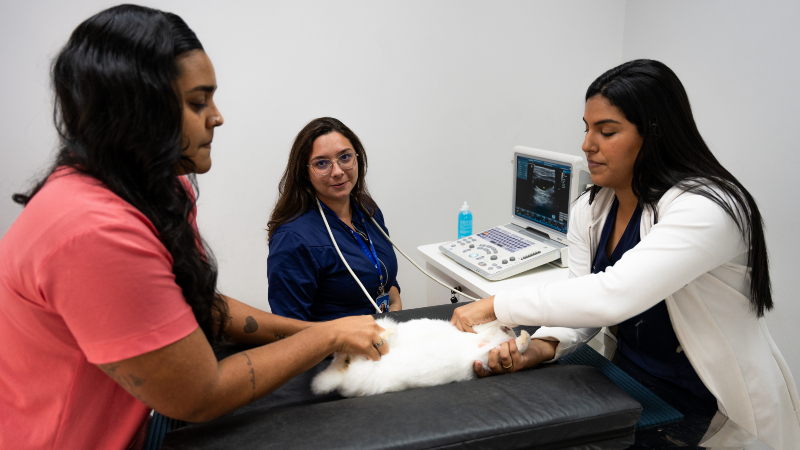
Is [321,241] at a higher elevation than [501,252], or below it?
higher

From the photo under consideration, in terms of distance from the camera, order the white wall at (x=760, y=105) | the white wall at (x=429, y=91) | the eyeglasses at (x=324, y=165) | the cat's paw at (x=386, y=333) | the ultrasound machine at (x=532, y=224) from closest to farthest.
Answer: the cat's paw at (x=386, y=333)
the eyeglasses at (x=324, y=165)
the ultrasound machine at (x=532, y=224)
the white wall at (x=760, y=105)
the white wall at (x=429, y=91)

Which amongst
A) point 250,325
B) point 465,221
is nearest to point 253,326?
point 250,325

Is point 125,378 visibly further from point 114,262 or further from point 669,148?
point 669,148

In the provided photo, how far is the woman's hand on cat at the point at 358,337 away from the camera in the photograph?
1.09 meters

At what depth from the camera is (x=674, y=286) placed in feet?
3.53

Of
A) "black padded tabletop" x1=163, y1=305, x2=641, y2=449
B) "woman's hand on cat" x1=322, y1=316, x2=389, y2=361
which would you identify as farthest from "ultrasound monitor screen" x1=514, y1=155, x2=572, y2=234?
"woman's hand on cat" x1=322, y1=316, x2=389, y2=361

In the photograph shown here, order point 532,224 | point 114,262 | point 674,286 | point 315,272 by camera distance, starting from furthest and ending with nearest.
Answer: point 532,224 → point 315,272 → point 674,286 → point 114,262

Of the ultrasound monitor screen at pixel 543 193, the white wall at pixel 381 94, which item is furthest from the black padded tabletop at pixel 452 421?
the white wall at pixel 381 94

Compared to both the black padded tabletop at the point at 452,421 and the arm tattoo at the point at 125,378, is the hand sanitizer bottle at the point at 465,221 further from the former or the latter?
the arm tattoo at the point at 125,378

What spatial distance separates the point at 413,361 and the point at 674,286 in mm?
610

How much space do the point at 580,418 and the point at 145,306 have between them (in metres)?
0.80

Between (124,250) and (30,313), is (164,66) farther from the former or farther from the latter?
(30,313)

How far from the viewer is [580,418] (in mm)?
925

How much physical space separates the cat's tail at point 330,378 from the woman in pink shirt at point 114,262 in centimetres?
20
